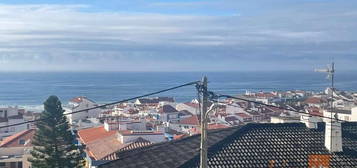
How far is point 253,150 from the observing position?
15.8m

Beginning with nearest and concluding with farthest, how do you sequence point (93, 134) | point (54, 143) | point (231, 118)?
1. point (54, 143)
2. point (93, 134)
3. point (231, 118)

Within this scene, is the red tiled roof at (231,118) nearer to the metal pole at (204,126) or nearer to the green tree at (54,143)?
the green tree at (54,143)

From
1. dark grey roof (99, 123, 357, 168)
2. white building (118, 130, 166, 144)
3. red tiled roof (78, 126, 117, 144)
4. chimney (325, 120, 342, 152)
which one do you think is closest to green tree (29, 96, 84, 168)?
white building (118, 130, 166, 144)

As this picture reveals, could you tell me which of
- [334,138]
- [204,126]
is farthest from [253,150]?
[204,126]

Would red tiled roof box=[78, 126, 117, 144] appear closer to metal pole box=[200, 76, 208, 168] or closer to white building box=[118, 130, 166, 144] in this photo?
white building box=[118, 130, 166, 144]

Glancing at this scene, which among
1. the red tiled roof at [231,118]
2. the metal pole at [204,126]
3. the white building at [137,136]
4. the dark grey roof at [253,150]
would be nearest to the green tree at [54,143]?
the white building at [137,136]

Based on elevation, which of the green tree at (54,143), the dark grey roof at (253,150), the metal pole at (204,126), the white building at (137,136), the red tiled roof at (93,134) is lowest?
the red tiled roof at (93,134)

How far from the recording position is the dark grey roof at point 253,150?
15195 millimetres

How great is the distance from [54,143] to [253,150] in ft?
43.9

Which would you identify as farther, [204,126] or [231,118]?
[231,118]

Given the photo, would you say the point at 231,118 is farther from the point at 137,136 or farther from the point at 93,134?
the point at 137,136

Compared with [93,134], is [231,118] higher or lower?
lower

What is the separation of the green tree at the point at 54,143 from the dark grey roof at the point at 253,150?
10.1 meters

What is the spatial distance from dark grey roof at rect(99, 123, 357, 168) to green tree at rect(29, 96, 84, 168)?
10058 mm
